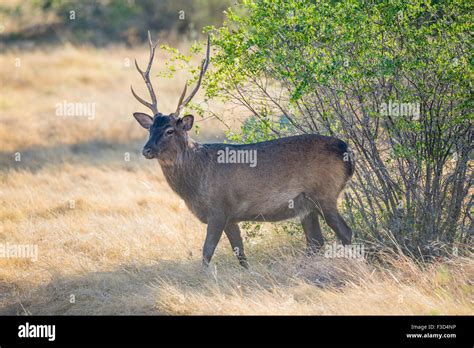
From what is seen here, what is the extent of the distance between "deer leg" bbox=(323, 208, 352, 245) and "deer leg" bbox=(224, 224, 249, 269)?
107 cm

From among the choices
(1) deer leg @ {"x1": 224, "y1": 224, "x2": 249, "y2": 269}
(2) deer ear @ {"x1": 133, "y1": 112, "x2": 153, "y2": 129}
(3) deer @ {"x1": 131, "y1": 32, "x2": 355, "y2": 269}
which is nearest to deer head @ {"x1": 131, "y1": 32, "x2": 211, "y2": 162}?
(3) deer @ {"x1": 131, "y1": 32, "x2": 355, "y2": 269}

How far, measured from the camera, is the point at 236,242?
29.1 ft

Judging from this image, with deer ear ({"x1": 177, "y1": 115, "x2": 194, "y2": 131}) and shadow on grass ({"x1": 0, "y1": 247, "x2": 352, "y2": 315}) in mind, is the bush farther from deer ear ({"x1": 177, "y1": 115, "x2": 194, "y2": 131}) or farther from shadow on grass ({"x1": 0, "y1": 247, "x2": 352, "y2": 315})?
shadow on grass ({"x1": 0, "y1": 247, "x2": 352, "y2": 315})

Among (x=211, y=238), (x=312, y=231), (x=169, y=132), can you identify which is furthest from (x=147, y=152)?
(x=312, y=231)

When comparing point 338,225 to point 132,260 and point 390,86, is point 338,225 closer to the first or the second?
point 390,86

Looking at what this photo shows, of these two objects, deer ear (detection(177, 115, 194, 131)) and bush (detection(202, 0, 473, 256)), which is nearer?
bush (detection(202, 0, 473, 256))

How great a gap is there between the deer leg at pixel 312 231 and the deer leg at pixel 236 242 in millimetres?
764

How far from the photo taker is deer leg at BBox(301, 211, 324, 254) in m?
8.84

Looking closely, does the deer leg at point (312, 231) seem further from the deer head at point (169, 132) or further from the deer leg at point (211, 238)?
the deer head at point (169, 132)

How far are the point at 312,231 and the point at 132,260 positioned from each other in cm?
219

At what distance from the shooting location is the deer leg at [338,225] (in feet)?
27.8

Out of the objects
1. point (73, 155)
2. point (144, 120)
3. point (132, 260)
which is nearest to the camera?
point (144, 120)
